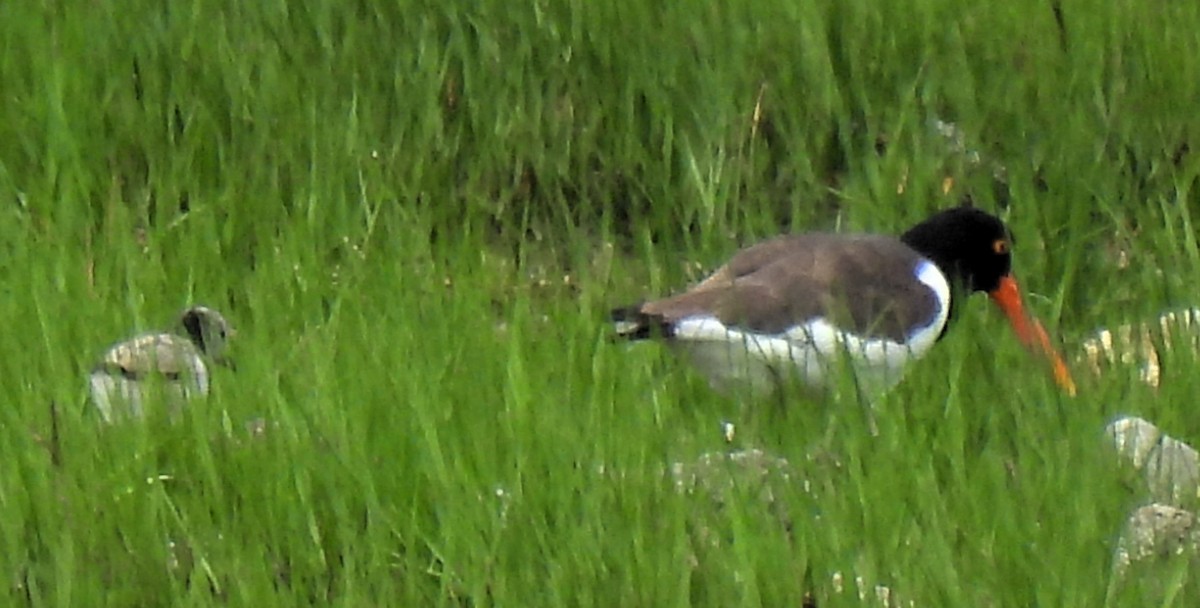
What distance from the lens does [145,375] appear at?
3.44 meters

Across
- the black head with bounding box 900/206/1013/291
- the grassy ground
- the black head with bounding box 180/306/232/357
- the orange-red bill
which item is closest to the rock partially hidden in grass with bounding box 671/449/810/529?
the grassy ground

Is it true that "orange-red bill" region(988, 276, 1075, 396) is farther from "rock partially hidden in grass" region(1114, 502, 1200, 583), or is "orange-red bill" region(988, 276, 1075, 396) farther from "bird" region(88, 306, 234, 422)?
"bird" region(88, 306, 234, 422)

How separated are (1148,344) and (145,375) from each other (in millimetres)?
1902

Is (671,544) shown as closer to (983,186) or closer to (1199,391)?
(1199,391)

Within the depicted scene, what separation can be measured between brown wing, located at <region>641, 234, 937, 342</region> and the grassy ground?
121 mm

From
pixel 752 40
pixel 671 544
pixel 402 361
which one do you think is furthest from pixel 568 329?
pixel 752 40

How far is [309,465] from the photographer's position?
307cm

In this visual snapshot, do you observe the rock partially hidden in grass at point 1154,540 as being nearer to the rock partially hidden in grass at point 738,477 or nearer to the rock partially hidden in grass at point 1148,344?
the rock partially hidden in grass at point 738,477

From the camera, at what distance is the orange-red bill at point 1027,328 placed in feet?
12.0

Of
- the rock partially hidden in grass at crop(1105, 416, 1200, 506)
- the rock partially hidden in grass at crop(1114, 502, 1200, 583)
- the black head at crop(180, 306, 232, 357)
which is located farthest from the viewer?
the black head at crop(180, 306, 232, 357)

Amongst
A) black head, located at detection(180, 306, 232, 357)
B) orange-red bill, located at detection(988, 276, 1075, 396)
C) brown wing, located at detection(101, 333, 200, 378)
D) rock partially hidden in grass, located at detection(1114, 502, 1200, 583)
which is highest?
rock partially hidden in grass, located at detection(1114, 502, 1200, 583)

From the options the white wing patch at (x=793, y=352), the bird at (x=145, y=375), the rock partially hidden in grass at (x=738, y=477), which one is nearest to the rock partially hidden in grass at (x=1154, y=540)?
the rock partially hidden in grass at (x=738, y=477)

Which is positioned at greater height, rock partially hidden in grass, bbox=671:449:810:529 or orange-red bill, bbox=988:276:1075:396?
rock partially hidden in grass, bbox=671:449:810:529

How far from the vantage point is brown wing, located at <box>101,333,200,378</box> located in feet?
11.4
